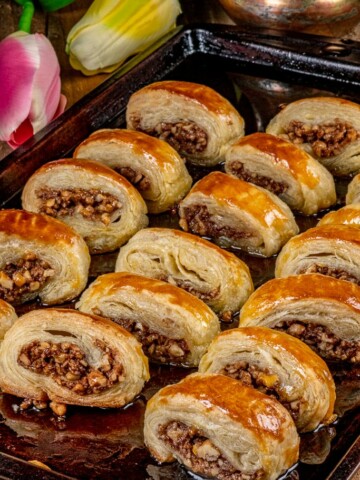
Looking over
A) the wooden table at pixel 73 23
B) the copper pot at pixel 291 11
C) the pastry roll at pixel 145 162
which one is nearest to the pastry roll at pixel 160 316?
the pastry roll at pixel 145 162

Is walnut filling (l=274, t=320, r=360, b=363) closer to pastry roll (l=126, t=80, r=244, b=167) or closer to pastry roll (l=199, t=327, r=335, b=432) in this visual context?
pastry roll (l=199, t=327, r=335, b=432)

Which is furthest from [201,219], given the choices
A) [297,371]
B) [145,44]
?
[145,44]

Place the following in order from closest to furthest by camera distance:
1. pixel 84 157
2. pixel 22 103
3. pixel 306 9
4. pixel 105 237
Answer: pixel 105 237 < pixel 84 157 < pixel 22 103 < pixel 306 9

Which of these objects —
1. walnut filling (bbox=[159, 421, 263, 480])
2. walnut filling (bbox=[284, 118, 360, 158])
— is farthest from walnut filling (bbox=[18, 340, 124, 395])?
walnut filling (bbox=[284, 118, 360, 158])

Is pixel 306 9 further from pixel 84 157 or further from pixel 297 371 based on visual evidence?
pixel 297 371

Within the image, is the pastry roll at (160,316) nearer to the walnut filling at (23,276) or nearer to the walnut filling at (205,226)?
the walnut filling at (23,276)

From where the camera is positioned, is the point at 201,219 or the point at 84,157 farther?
the point at 84,157
